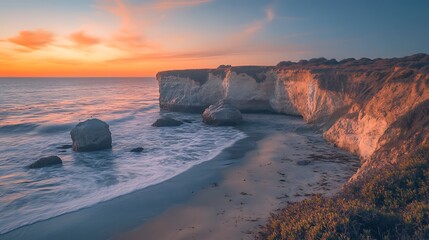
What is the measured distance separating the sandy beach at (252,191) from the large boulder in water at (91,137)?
392 inches

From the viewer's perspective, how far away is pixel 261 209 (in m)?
9.95

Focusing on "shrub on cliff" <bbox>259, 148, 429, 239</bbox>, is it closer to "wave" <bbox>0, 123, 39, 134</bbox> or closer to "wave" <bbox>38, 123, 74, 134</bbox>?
"wave" <bbox>38, 123, 74, 134</bbox>

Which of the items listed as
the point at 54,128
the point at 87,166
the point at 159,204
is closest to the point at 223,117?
the point at 87,166

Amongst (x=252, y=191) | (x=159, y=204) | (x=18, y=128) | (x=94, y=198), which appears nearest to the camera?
(x=159, y=204)

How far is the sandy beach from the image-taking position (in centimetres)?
892

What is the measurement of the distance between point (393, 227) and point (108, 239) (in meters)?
7.12

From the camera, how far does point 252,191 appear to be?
11.7m

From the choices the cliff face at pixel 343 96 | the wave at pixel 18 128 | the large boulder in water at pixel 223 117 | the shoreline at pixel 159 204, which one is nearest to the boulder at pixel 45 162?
the shoreline at pixel 159 204

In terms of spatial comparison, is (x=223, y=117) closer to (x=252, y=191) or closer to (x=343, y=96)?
Result: (x=343, y=96)

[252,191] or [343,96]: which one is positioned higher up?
[343,96]

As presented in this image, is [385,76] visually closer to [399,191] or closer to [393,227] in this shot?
[399,191]

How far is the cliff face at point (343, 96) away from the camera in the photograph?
37.2 ft

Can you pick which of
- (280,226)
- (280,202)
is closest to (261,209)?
(280,202)

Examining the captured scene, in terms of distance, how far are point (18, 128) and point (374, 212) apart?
34.8 metres
